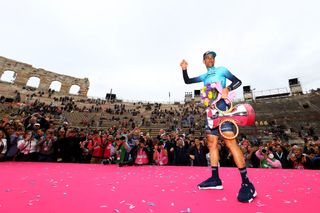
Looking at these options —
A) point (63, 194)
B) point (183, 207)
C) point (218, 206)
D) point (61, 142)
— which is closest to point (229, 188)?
point (218, 206)

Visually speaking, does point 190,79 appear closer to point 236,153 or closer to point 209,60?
point 209,60

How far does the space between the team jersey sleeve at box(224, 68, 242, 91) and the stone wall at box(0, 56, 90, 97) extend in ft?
143

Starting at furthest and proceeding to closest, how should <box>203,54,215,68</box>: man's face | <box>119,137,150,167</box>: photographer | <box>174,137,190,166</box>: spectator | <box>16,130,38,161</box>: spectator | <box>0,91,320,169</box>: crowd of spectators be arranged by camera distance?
1. <box>174,137,190,166</box>: spectator
2. <box>16,130,38,161</box>: spectator
3. <box>119,137,150,167</box>: photographer
4. <box>0,91,320,169</box>: crowd of spectators
5. <box>203,54,215,68</box>: man's face

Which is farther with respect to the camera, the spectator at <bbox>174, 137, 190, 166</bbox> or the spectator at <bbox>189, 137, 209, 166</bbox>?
the spectator at <bbox>174, 137, 190, 166</bbox>

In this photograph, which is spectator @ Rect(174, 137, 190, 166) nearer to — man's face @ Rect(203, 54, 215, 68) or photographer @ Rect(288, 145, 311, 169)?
photographer @ Rect(288, 145, 311, 169)

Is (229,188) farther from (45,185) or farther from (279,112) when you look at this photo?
(279,112)

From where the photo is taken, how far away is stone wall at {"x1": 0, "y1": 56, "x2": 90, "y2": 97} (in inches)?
1474

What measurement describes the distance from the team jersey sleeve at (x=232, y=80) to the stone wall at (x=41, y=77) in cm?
4347

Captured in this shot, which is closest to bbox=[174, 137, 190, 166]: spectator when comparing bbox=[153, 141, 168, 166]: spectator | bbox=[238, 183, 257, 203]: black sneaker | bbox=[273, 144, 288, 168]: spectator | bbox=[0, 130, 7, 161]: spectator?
bbox=[153, 141, 168, 166]: spectator

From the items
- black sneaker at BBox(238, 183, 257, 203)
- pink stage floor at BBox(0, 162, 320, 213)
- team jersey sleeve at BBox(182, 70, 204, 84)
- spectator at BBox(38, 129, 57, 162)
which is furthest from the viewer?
spectator at BBox(38, 129, 57, 162)

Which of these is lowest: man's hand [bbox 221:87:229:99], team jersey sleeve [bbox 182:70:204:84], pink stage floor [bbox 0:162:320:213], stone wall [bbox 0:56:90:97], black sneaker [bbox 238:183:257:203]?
pink stage floor [bbox 0:162:320:213]

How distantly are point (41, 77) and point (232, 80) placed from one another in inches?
1823

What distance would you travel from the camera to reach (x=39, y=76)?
39969 mm

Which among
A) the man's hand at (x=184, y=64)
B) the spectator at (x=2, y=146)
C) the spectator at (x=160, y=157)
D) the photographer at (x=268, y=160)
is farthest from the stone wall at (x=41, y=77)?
the man's hand at (x=184, y=64)
